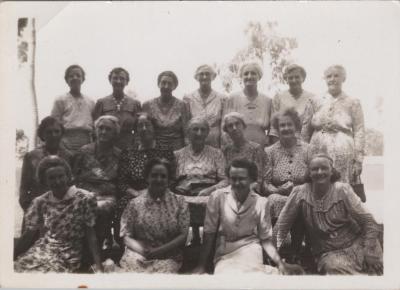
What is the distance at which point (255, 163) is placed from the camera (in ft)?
15.2

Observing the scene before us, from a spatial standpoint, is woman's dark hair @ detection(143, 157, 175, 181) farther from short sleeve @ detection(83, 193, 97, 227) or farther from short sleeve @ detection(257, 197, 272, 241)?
short sleeve @ detection(257, 197, 272, 241)

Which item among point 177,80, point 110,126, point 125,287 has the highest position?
point 177,80

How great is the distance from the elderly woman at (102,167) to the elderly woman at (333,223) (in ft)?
4.90

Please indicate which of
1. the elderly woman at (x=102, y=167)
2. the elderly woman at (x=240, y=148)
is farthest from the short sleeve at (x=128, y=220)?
the elderly woman at (x=240, y=148)

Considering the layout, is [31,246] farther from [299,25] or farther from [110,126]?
[299,25]

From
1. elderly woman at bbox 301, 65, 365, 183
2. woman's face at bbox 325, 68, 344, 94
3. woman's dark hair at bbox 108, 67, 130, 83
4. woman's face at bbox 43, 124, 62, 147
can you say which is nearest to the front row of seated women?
elderly woman at bbox 301, 65, 365, 183

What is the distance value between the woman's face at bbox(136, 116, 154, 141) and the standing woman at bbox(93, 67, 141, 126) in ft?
0.31

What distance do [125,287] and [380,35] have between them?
3.17 meters

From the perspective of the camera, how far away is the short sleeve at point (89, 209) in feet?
15.2

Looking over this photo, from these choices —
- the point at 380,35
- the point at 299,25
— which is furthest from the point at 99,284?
the point at 380,35

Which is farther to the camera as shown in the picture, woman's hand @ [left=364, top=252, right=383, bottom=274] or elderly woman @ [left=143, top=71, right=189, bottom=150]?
elderly woman @ [left=143, top=71, right=189, bottom=150]

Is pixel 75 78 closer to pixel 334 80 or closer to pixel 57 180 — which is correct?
pixel 57 180

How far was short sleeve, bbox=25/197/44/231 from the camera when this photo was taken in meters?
4.70

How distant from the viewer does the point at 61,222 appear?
15.3ft
